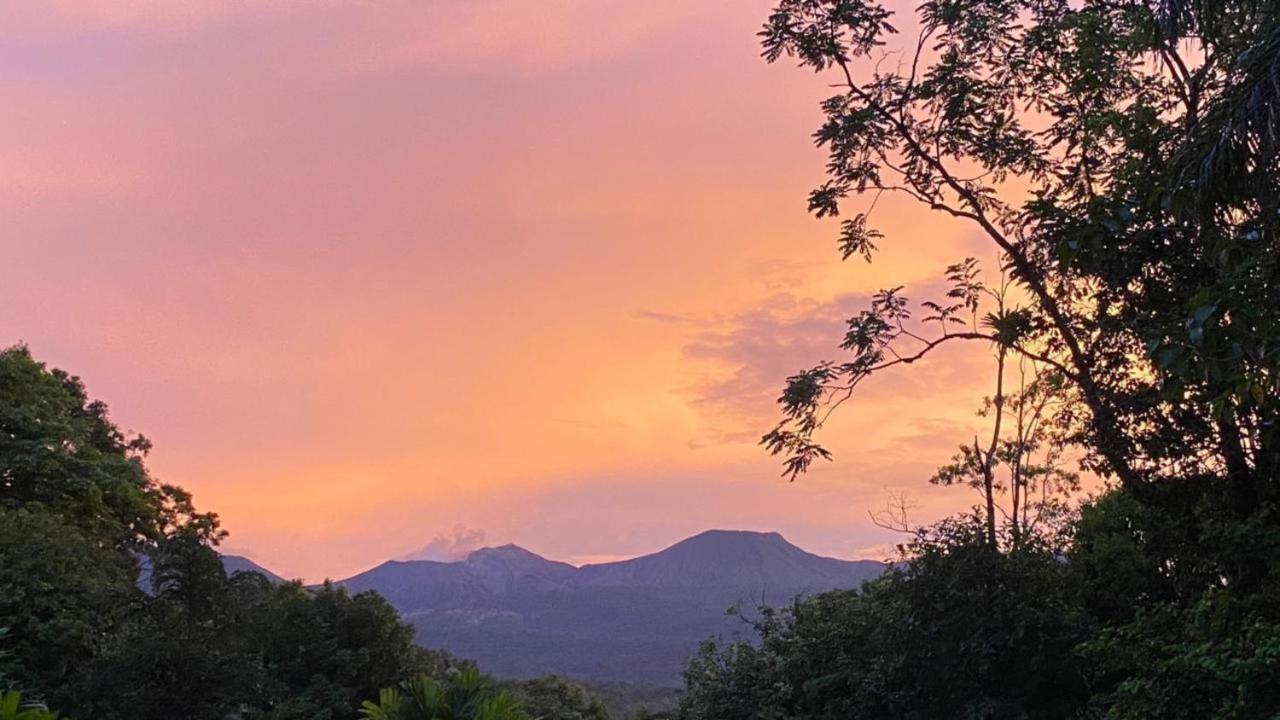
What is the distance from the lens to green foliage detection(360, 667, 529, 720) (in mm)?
6547

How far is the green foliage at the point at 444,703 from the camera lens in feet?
21.5

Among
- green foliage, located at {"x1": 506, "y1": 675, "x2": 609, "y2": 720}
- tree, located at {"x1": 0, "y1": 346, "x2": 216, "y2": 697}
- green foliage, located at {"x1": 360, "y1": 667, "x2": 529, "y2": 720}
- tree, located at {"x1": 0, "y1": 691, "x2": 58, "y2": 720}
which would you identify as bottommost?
green foliage, located at {"x1": 506, "y1": 675, "x2": 609, "y2": 720}

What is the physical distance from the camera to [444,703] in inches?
262

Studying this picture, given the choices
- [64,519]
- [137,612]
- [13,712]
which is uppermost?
[64,519]

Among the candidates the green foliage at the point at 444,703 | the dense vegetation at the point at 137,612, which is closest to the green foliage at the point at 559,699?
the dense vegetation at the point at 137,612

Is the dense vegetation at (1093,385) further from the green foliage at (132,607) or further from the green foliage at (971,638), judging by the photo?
the green foliage at (132,607)

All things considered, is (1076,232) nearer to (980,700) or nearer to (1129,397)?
(1129,397)

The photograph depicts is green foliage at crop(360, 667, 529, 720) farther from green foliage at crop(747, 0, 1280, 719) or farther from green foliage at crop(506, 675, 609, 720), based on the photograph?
green foliage at crop(506, 675, 609, 720)

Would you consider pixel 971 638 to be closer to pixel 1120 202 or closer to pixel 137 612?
pixel 1120 202

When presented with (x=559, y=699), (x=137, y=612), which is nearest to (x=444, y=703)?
(x=137, y=612)

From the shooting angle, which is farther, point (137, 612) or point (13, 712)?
point (137, 612)

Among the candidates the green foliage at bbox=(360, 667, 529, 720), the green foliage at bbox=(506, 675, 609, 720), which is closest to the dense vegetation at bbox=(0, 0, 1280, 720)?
the green foliage at bbox=(360, 667, 529, 720)

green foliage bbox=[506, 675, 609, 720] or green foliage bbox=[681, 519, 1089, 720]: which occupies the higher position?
green foliage bbox=[681, 519, 1089, 720]

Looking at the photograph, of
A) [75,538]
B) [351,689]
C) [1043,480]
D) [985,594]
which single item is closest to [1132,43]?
[985,594]
